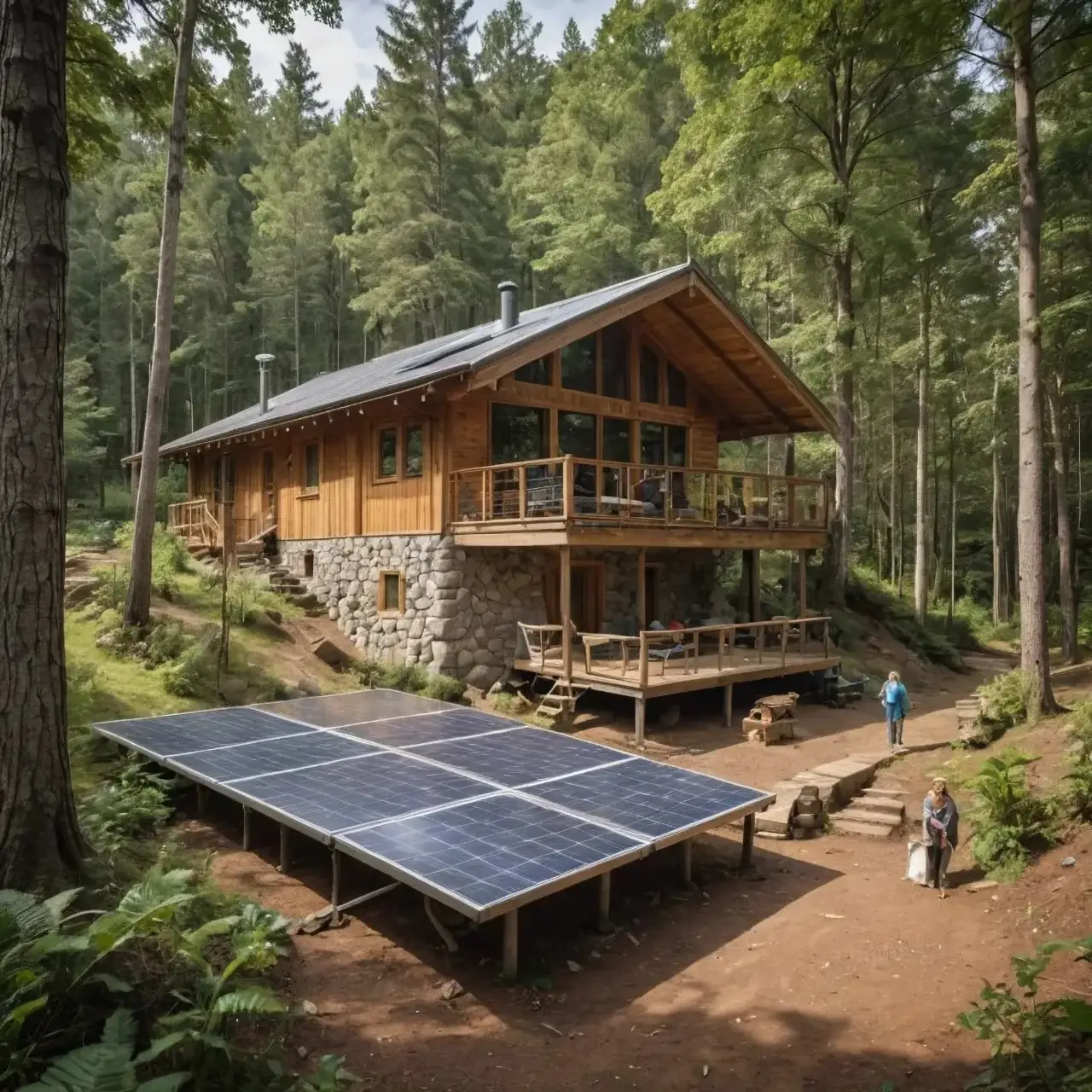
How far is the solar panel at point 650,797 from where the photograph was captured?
678 cm

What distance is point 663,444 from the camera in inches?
723

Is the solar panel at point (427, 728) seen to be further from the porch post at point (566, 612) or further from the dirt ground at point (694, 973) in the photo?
the porch post at point (566, 612)

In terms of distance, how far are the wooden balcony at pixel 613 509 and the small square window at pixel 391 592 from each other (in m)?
1.98

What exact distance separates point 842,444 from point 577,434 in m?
8.37

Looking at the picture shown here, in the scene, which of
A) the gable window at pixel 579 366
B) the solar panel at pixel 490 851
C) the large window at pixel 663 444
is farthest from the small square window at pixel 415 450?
the solar panel at pixel 490 851

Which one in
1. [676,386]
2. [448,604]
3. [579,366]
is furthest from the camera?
[676,386]

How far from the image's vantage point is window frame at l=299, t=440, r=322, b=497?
18.3 meters

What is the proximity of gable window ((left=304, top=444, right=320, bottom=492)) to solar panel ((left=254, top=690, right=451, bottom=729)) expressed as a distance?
7.92 m

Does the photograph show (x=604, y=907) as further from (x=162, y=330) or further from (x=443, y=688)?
(x=162, y=330)

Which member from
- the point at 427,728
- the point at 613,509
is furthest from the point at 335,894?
the point at 613,509

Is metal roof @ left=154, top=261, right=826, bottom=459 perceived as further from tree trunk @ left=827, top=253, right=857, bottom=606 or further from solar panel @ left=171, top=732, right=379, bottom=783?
solar panel @ left=171, top=732, right=379, bottom=783

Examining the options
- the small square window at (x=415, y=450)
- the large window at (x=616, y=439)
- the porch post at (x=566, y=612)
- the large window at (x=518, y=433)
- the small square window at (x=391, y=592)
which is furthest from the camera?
the large window at (x=616, y=439)

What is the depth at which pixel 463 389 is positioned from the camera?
536 inches

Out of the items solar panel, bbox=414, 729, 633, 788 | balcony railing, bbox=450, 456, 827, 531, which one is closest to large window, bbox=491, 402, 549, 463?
balcony railing, bbox=450, 456, 827, 531
